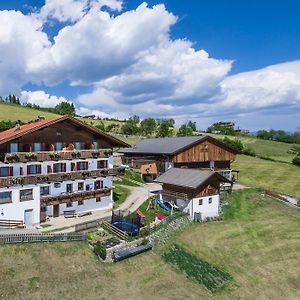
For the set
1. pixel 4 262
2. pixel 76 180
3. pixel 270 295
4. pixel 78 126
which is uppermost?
pixel 78 126

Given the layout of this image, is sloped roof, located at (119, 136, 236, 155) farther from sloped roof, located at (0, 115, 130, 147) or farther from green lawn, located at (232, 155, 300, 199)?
sloped roof, located at (0, 115, 130, 147)

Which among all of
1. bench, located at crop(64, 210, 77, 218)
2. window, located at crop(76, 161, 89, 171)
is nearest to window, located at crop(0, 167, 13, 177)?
bench, located at crop(64, 210, 77, 218)

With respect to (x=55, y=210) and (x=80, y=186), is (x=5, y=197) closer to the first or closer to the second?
(x=55, y=210)

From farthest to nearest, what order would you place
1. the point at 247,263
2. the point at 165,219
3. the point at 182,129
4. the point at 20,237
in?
1. the point at 182,129
2. the point at 165,219
3. the point at 247,263
4. the point at 20,237

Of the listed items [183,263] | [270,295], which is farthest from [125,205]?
[270,295]

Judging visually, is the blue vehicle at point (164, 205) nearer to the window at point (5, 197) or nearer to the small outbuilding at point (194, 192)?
the small outbuilding at point (194, 192)

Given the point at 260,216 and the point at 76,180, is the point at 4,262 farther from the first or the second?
the point at 260,216

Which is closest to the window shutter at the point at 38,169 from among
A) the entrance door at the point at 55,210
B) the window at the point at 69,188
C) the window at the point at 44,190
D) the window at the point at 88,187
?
the window at the point at 44,190
